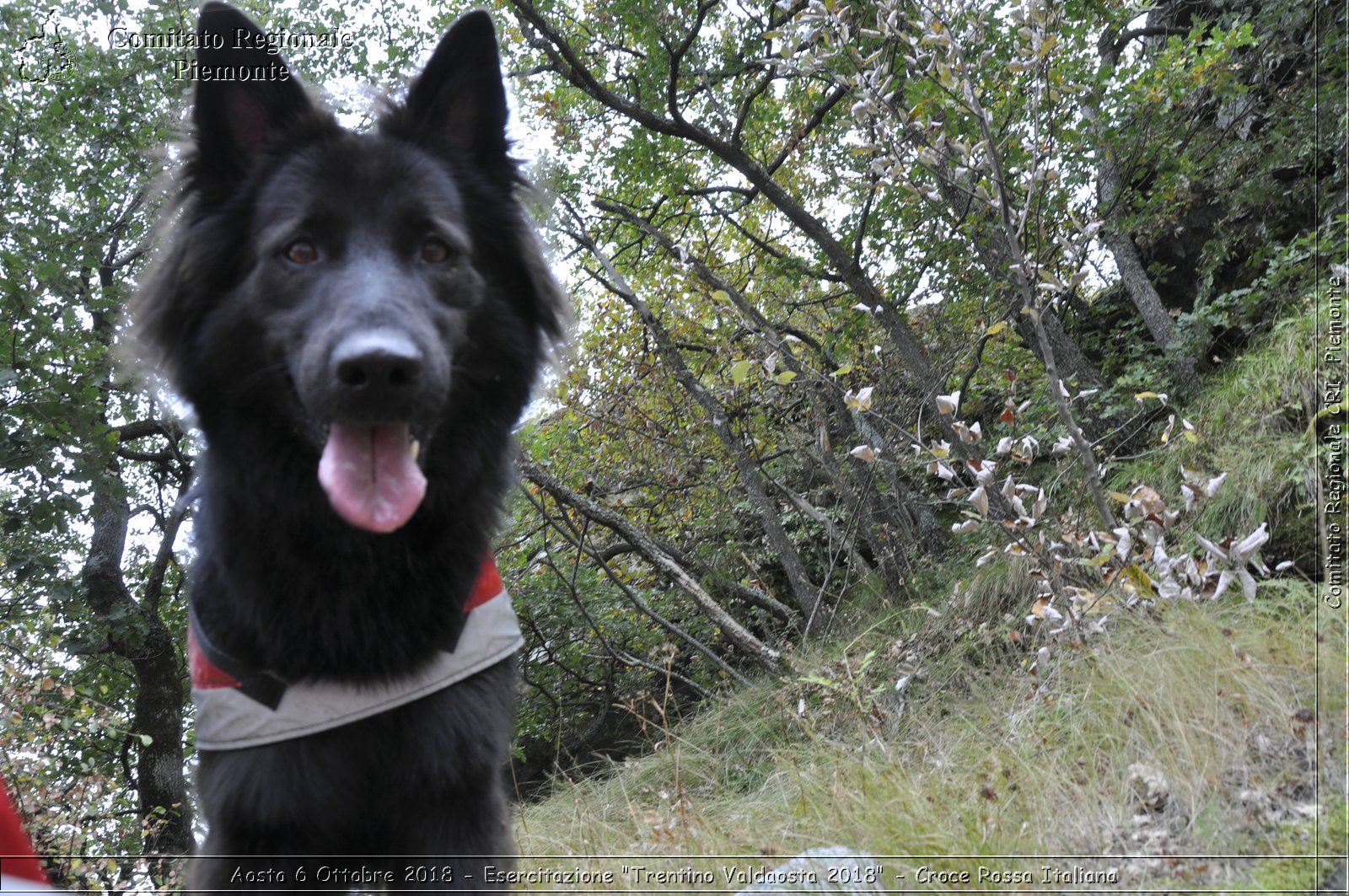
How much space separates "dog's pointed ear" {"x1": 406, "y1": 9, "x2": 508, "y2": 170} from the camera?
245cm

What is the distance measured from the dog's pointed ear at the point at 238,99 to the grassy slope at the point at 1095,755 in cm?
229

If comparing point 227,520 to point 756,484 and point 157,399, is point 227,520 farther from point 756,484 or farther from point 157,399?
point 756,484

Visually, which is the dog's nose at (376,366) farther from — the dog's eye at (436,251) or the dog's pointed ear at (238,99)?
the dog's pointed ear at (238,99)

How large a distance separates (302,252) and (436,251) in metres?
0.31

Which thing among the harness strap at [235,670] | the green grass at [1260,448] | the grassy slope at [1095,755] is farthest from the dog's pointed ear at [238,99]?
the green grass at [1260,448]

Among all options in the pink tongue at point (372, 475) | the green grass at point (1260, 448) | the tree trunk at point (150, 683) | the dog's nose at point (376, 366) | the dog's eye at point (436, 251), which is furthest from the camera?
the tree trunk at point (150, 683)

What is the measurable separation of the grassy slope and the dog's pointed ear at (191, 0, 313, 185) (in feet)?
7.52

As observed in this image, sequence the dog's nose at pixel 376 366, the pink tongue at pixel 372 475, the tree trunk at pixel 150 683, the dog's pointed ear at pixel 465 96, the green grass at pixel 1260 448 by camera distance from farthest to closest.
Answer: the tree trunk at pixel 150 683 < the green grass at pixel 1260 448 < the dog's pointed ear at pixel 465 96 < the pink tongue at pixel 372 475 < the dog's nose at pixel 376 366

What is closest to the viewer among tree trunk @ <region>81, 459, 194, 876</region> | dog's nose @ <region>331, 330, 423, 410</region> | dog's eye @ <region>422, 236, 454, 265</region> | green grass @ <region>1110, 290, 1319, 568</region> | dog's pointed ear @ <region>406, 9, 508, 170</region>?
dog's nose @ <region>331, 330, 423, 410</region>

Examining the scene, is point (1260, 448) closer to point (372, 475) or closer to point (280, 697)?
point (372, 475)

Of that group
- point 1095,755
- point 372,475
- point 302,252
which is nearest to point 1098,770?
point 1095,755

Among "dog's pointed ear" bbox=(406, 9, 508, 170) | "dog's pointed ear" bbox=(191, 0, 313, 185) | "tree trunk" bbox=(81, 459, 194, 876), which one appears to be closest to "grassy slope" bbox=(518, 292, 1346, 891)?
"dog's pointed ear" bbox=(406, 9, 508, 170)

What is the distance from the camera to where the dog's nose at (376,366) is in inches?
70.5

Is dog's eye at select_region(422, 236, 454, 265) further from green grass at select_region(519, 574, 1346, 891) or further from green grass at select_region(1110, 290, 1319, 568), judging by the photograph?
green grass at select_region(1110, 290, 1319, 568)
